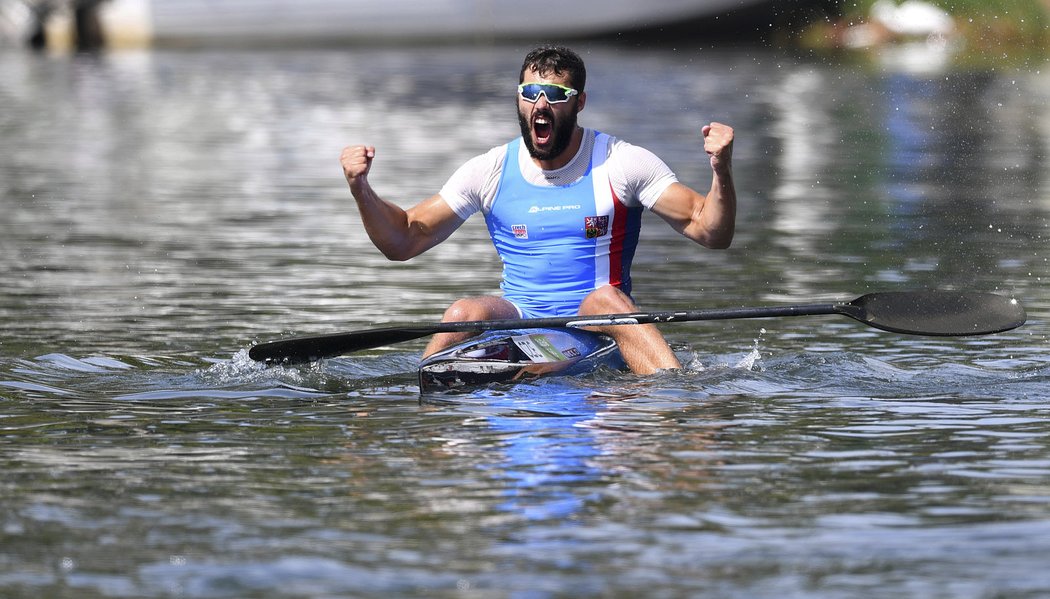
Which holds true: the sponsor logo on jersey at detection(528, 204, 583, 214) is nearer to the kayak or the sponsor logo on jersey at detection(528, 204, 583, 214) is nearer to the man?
the man

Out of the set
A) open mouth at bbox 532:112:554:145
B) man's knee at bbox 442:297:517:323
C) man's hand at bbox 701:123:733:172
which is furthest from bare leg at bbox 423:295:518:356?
man's hand at bbox 701:123:733:172

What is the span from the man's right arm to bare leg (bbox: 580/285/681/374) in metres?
0.95

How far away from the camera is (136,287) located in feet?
42.0

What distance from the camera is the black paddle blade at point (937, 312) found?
9.20m

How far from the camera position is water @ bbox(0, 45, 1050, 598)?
5.66 meters

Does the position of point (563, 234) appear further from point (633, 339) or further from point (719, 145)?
point (719, 145)

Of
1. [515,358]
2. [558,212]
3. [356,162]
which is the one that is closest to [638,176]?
[558,212]

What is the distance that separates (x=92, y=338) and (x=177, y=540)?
15.9 ft

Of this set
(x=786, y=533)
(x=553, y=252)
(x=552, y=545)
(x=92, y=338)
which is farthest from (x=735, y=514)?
(x=92, y=338)

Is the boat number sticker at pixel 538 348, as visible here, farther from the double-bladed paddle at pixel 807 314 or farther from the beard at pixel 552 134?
the beard at pixel 552 134

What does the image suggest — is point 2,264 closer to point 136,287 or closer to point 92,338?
point 136,287

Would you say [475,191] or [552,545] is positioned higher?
[475,191]

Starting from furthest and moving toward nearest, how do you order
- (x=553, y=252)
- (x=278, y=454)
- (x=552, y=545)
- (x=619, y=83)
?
(x=619, y=83) < (x=553, y=252) < (x=278, y=454) < (x=552, y=545)

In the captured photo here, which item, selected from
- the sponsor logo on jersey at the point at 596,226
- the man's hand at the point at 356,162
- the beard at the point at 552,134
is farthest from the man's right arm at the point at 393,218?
the sponsor logo on jersey at the point at 596,226
